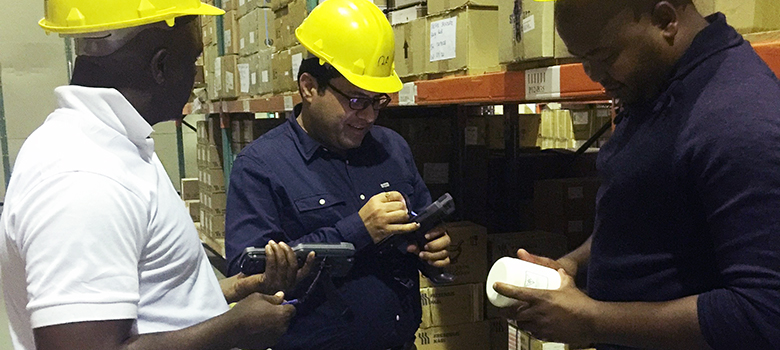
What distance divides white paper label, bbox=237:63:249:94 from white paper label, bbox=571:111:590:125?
3.50 meters

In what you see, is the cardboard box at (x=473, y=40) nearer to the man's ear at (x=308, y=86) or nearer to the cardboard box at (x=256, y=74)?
the man's ear at (x=308, y=86)

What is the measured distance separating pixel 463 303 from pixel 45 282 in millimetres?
1852

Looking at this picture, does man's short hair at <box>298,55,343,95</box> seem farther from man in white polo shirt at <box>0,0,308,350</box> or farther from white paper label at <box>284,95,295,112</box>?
white paper label at <box>284,95,295,112</box>

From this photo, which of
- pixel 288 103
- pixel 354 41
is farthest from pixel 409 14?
pixel 288 103

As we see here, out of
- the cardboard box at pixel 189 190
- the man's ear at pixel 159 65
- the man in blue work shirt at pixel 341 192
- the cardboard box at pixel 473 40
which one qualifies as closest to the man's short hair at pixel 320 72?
the man in blue work shirt at pixel 341 192

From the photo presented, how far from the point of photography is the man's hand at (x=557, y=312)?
885 mm

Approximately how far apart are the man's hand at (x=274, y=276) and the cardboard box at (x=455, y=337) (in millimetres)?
1078

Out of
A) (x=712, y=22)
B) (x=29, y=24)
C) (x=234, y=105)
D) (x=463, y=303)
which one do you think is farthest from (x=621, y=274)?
(x=29, y=24)

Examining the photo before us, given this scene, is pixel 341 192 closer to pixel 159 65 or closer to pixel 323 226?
pixel 323 226

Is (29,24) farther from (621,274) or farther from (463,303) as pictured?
(621,274)

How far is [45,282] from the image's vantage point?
723mm

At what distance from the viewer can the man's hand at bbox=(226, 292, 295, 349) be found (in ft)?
3.16

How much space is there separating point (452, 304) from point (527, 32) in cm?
131

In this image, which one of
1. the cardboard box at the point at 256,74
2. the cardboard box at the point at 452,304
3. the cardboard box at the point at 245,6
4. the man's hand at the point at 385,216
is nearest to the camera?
the man's hand at the point at 385,216
